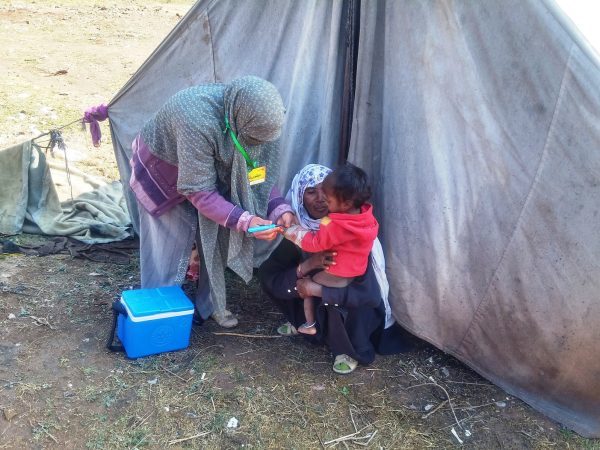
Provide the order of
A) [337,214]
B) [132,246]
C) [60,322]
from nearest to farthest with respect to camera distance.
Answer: [337,214] < [60,322] < [132,246]

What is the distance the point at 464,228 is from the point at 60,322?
88.0 inches

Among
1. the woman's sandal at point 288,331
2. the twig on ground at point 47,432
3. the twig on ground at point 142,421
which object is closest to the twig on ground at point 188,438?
the twig on ground at point 142,421

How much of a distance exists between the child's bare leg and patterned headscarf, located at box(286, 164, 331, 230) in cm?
39

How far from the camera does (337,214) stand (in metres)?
2.75

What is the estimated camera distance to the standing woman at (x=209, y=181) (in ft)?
8.70

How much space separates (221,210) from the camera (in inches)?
110

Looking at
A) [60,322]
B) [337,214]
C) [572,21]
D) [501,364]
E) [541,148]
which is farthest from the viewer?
[60,322]

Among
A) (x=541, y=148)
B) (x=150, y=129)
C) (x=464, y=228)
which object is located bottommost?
(x=464, y=228)

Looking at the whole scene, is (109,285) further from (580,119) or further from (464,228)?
(580,119)

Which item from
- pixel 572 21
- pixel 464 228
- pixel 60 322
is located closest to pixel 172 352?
pixel 60 322

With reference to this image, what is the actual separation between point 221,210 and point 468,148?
3.93 ft

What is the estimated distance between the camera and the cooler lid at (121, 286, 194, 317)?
2863 mm

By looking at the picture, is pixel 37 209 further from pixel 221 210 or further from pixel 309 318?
pixel 309 318

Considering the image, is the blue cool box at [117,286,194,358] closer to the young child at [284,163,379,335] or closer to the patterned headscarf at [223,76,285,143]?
the young child at [284,163,379,335]
